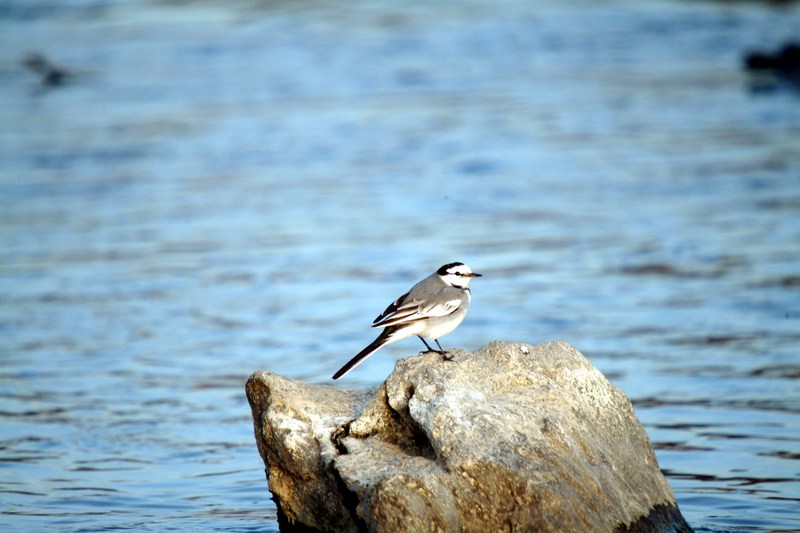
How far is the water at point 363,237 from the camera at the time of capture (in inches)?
384

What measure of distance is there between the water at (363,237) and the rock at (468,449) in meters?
1.11

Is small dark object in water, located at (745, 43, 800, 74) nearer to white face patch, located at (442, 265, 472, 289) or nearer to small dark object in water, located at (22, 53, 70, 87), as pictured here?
small dark object in water, located at (22, 53, 70, 87)

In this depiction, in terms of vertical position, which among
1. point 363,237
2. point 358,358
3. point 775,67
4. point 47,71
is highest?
point 358,358

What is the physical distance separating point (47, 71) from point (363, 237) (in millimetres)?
16885

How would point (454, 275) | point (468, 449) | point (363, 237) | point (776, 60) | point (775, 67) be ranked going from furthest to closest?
point (776, 60) < point (775, 67) < point (363, 237) < point (454, 275) < point (468, 449)

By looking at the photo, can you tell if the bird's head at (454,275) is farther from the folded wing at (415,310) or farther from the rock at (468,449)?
the rock at (468,449)

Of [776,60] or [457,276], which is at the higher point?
[457,276]

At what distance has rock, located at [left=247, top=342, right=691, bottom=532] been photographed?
20.3 ft

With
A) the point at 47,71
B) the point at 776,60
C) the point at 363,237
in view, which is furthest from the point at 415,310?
the point at 47,71

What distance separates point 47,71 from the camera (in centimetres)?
3125

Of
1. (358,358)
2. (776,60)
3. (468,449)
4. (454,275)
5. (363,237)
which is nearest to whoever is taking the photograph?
(468,449)

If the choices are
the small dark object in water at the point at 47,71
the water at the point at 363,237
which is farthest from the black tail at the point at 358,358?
the small dark object in water at the point at 47,71

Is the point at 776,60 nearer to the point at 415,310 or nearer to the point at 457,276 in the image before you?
the point at 457,276

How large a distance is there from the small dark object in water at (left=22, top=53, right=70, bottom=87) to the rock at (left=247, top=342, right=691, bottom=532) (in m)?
25.1
